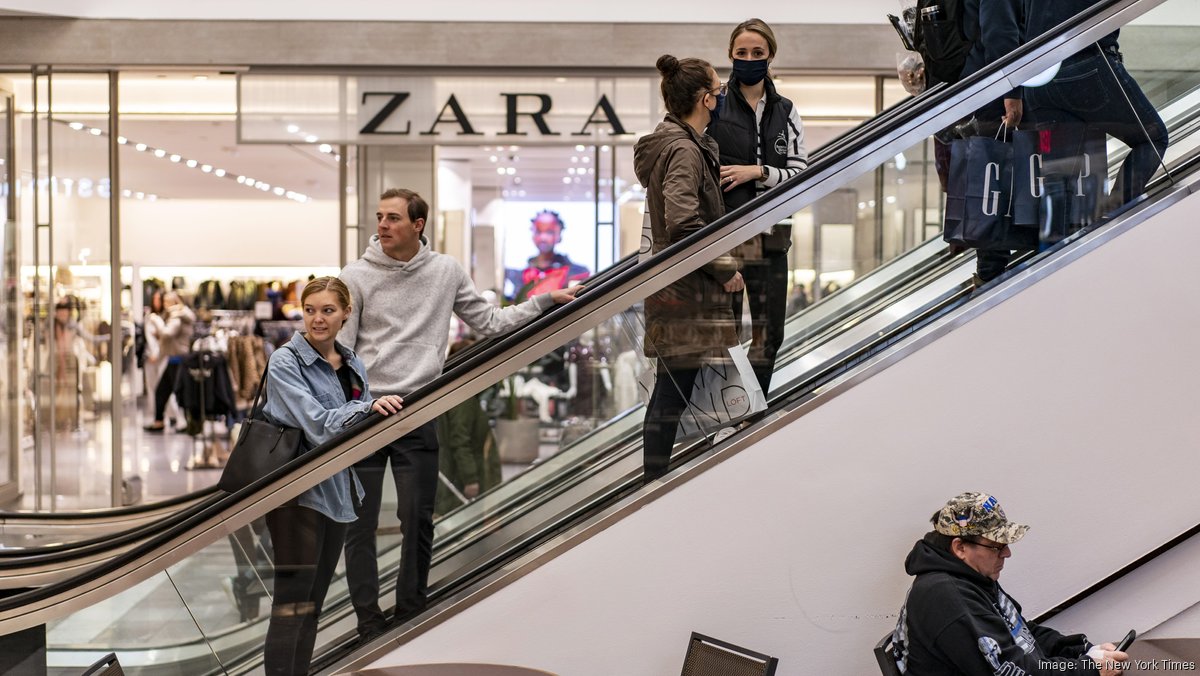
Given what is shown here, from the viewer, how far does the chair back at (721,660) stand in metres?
3.18

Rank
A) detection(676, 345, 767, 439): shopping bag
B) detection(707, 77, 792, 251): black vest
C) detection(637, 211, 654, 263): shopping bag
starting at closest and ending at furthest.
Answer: detection(676, 345, 767, 439): shopping bag, detection(637, 211, 654, 263): shopping bag, detection(707, 77, 792, 251): black vest

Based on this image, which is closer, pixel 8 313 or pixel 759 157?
pixel 759 157

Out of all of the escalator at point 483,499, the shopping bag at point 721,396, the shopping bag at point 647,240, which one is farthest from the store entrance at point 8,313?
the shopping bag at point 721,396

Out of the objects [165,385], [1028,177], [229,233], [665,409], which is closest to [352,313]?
[665,409]

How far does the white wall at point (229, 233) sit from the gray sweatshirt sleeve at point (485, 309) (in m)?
13.0

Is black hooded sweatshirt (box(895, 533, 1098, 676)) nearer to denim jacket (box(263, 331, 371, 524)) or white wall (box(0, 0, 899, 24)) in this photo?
denim jacket (box(263, 331, 371, 524))

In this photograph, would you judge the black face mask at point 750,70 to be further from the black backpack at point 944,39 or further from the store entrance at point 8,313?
the store entrance at point 8,313

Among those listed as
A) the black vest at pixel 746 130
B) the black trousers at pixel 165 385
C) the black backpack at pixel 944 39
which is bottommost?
the black trousers at pixel 165 385

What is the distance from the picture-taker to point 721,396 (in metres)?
3.59

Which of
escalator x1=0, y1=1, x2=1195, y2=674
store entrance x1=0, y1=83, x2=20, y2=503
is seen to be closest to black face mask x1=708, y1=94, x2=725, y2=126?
escalator x1=0, y1=1, x2=1195, y2=674

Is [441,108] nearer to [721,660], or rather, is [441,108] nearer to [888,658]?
[721,660]

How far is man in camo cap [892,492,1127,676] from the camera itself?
2910mm

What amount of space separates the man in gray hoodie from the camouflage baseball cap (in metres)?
1.52

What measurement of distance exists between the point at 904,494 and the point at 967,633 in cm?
66
